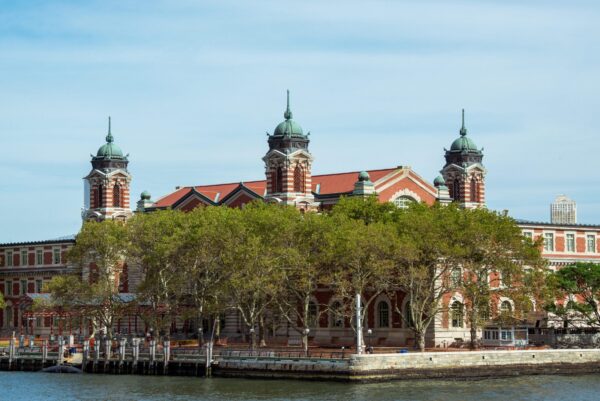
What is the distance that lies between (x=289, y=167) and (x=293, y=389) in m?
44.4

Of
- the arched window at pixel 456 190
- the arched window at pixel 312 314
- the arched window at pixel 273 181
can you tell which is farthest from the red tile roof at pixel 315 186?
the arched window at pixel 312 314

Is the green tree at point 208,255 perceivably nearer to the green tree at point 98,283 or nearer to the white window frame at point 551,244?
the green tree at point 98,283

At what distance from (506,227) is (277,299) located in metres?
21.6

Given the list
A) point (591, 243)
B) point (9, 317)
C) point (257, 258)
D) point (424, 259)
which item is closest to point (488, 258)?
point (424, 259)

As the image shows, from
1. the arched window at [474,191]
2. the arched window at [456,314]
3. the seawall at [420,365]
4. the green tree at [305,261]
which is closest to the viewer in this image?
the seawall at [420,365]

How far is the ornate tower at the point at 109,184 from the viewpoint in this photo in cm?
15312

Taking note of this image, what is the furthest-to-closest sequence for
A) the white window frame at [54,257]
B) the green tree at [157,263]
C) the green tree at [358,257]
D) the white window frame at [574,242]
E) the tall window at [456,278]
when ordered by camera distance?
the white window frame at [54,257], the white window frame at [574,242], the green tree at [157,263], the tall window at [456,278], the green tree at [358,257]

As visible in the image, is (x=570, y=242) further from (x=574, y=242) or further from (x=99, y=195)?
(x=99, y=195)

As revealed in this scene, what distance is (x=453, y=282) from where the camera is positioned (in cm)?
11631

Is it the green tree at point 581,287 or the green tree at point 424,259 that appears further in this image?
the green tree at point 581,287

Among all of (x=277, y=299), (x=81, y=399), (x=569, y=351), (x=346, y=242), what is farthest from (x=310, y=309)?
(x=81, y=399)

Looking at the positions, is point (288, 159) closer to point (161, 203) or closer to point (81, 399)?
point (161, 203)

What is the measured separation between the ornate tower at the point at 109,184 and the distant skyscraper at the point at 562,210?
52.0 m

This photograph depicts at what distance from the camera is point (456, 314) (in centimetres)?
11612
